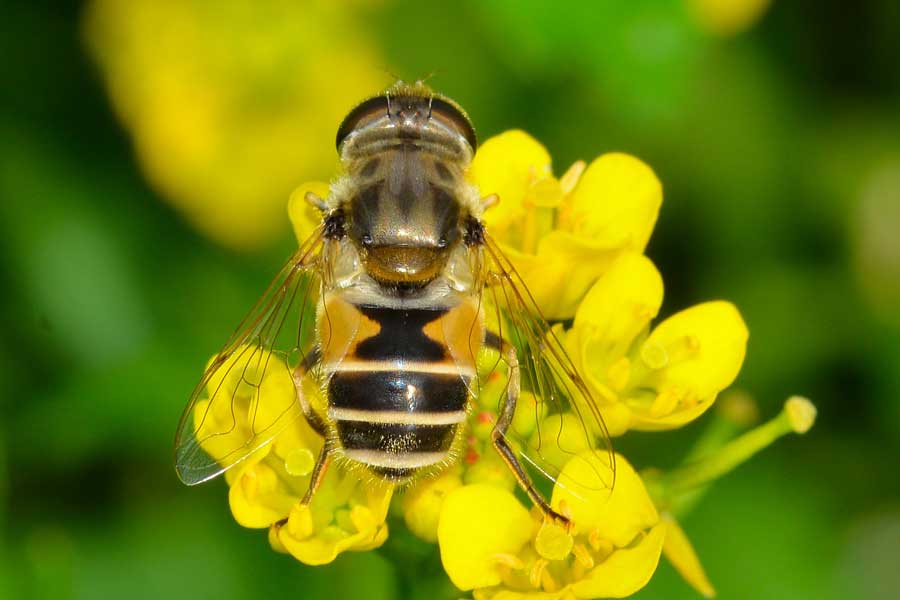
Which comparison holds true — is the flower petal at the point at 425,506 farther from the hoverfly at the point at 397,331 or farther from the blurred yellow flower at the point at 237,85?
the blurred yellow flower at the point at 237,85

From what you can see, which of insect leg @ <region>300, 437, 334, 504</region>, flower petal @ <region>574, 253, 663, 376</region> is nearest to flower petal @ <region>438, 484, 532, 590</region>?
insect leg @ <region>300, 437, 334, 504</region>

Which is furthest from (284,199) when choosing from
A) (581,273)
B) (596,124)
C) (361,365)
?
(361,365)

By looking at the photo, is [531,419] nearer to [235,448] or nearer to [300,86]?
[235,448]

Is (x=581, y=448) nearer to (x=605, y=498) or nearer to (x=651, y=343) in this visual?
(x=605, y=498)

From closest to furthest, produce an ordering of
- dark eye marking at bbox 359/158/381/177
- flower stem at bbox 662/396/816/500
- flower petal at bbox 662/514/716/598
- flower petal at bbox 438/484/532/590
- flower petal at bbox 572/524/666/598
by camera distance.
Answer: flower petal at bbox 572/524/666/598, flower petal at bbox 438/484/532/590, dark eye marking at bbox 359/158/381/177, flower petal at bbox 662/514/716/598, flower stem at bbox 662/396/816/500

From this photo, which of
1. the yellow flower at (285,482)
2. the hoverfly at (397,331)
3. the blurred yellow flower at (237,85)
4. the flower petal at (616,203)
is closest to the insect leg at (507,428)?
the hoverfly at (397,331)

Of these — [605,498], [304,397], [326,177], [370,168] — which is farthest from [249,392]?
[326,177]

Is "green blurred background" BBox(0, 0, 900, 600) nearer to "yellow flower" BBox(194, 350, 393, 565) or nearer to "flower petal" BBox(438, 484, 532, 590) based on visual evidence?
"yellow flower" BBox(194, 350, 393, 565)
